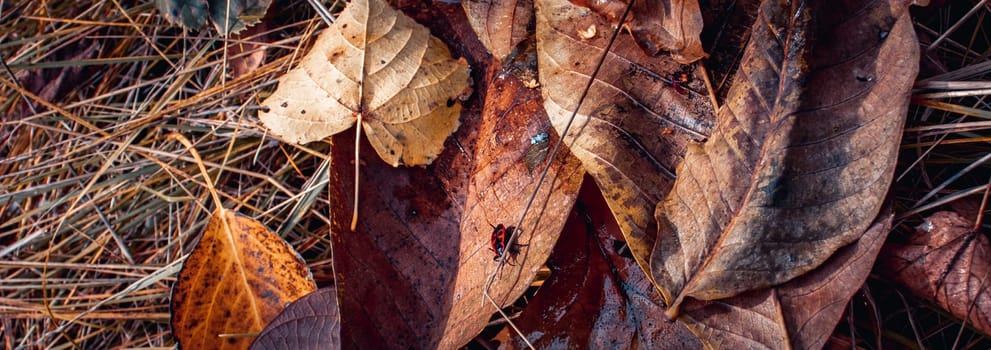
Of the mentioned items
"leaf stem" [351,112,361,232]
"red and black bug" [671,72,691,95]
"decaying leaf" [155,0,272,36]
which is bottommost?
"leaf stem" [351,112,361,232]

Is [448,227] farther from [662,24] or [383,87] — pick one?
[662,24]

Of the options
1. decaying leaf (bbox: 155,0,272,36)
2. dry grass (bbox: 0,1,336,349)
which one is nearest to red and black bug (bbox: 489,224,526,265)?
dry grass (bbox: 0,1,336,349)

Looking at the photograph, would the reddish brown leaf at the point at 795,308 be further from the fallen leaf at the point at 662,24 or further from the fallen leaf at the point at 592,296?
the fallen leaf at the point at 662,24

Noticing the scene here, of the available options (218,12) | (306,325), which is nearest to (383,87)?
(306,325)

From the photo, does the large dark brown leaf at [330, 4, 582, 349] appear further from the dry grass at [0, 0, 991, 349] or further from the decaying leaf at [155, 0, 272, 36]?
the decaying leaf at [155, 0, 272, 36]

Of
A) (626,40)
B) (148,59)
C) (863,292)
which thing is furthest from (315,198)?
(863,292)
